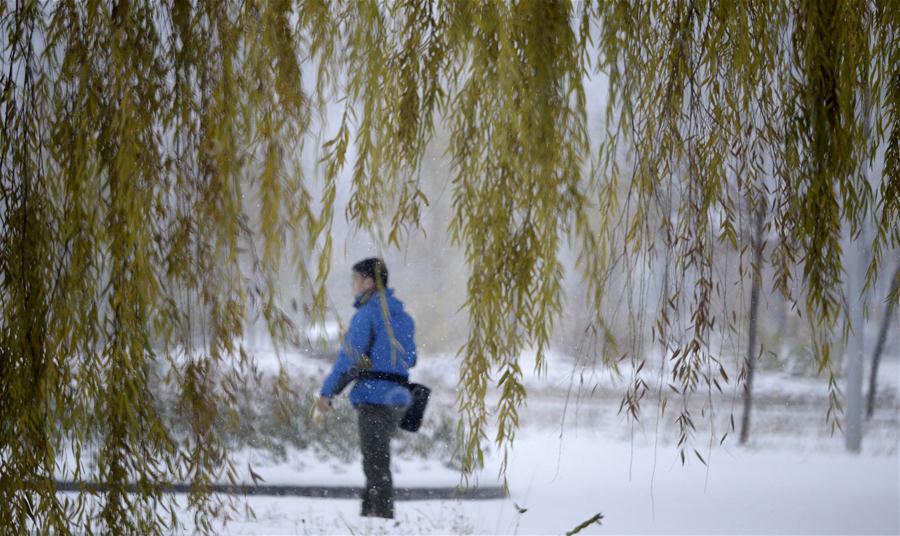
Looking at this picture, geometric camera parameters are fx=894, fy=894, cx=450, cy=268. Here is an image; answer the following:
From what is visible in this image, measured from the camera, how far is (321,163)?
48.4 inches

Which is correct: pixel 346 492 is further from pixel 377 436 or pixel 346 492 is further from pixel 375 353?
pixel 375 353

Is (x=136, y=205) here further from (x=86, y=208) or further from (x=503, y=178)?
(x=503, y=178)

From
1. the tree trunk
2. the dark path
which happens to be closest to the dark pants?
the dark path

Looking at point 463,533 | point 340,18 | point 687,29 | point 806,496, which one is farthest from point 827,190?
point 806,496

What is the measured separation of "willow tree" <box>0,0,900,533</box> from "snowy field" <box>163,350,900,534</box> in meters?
→ 1.67

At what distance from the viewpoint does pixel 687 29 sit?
1.23 metres

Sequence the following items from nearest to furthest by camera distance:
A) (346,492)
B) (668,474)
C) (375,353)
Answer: (375,353)
(346,492)
(668,474)

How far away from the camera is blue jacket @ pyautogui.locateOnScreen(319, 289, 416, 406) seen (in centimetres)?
197

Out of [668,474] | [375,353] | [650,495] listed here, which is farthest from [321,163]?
[668,474]

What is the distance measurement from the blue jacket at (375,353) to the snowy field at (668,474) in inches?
33.0

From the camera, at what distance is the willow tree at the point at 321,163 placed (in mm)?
1180

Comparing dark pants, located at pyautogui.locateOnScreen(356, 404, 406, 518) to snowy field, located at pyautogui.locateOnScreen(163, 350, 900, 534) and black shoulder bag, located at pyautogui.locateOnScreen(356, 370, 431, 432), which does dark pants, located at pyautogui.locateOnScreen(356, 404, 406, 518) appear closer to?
black shoulder bag, located at pyautogui.locateOnScreen(356, 370, 431, 432)

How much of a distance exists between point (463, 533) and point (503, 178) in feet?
5.66

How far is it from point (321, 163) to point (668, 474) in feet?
8.11
